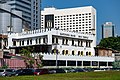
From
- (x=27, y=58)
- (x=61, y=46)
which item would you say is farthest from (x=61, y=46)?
(x=27, y=58)

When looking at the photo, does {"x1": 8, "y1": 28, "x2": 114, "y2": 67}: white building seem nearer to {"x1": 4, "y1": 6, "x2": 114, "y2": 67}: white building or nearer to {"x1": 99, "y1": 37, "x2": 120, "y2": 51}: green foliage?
{"x1": 4, "y1": 6, "x2": 114, "y2": 67}: white building

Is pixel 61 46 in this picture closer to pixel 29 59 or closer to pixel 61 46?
pixel 61 46

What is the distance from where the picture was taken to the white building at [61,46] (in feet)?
334

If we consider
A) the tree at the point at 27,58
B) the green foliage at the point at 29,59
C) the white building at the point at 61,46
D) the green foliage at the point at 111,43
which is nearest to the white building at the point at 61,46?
the white building at the point at 61,46

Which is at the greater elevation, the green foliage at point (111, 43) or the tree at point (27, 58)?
the green foliage at point (111, 43)

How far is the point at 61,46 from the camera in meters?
108

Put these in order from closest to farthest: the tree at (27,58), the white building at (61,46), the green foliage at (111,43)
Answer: the tree at (27,58) → the white building at (61,46) → the green foliage at (111,43)

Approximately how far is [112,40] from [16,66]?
90.2 meters

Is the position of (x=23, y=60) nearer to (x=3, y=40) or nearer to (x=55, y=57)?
(x=55, y=57)

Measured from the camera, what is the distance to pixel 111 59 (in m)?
123

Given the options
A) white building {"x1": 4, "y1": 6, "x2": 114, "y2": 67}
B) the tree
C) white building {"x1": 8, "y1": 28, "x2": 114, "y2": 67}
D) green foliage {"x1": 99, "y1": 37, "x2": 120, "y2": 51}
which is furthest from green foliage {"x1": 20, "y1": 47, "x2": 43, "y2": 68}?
green foliage {"x1": 99, "y1": 37, "x2": 120, "y2": 51}

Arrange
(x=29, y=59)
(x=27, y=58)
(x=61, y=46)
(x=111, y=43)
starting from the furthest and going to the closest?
(x=111, y=43), (x=61, y=46), (x=29, y=59), (x=27, y=58)

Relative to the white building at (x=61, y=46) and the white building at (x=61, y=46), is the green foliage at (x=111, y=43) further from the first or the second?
the white building at (x=61, y=46)

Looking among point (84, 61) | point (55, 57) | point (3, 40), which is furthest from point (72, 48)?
point (3, 40)
